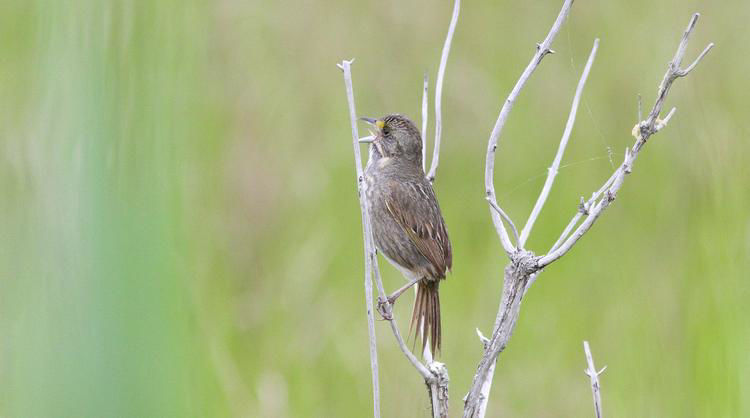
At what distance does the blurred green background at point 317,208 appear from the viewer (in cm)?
103

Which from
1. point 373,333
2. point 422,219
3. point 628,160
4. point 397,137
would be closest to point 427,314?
point 422,219

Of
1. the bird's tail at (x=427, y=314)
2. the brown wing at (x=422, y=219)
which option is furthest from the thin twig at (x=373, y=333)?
the brown wing at (x=422, y=219)

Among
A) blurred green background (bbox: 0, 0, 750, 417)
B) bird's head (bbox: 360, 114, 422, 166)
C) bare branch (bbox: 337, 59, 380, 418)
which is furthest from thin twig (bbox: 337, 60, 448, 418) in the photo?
bird's head (bbox: 360, 114, 422, 166)

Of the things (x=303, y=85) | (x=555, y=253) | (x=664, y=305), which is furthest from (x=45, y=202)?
(x=303, y=85)

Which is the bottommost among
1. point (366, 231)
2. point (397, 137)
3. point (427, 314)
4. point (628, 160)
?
point (427, 314)

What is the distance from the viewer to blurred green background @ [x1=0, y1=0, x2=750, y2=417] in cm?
103

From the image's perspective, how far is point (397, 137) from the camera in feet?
12.6

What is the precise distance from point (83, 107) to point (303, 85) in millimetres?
4384

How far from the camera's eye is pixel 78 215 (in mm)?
991

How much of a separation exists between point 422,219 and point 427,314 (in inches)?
18.1

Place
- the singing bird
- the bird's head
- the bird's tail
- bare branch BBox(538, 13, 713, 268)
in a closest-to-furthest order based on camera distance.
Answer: bare branch BBox(538, 13, 713, 268) → the bird's tail → the singing bird → the bird's head

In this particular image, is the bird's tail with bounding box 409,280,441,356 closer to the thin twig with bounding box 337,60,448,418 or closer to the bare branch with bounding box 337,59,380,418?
the thin twig with bounding box 337,60,448,418

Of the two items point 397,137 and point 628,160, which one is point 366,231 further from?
point 397,137

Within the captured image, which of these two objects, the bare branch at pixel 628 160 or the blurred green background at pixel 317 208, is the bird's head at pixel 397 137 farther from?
the bare branch at pixel 628 160
